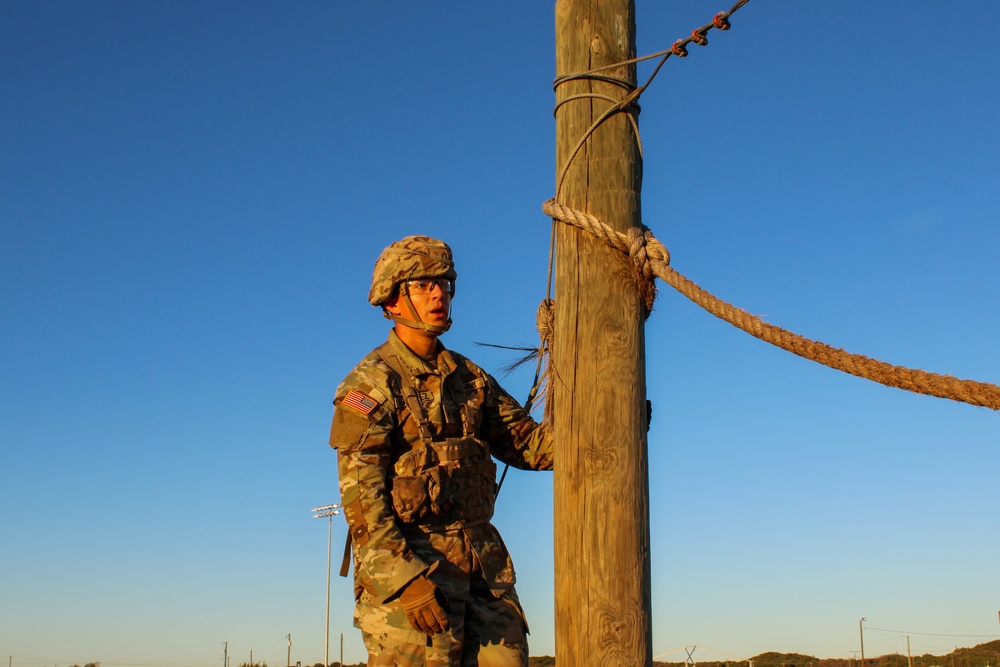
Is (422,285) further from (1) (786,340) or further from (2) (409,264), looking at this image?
(1) (786,340)

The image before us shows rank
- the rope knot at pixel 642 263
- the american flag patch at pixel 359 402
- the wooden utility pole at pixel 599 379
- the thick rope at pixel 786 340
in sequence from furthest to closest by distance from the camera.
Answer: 1. the american flag patch at pixel 359 402
2. the rope knot at pixel 642 263
3. the wooden utility pole at pixel 599 379
4. the thick rope at pixel 786 340

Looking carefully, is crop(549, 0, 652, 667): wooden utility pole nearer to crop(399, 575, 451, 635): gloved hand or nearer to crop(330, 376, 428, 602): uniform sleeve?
crop(399, 575, 451, 635): gloved hand

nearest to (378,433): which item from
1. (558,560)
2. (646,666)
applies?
(558,560)

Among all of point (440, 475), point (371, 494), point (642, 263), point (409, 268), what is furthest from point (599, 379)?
point (409, 268)

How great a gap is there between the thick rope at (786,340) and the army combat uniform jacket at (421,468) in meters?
1.12

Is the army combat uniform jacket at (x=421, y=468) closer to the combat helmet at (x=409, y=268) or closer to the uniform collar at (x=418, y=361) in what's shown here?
the uniform collar at (x=418, y=361)

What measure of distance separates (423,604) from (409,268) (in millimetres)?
1554

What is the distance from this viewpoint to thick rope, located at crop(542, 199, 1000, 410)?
299 centimetres

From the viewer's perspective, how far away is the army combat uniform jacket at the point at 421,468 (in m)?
4.67

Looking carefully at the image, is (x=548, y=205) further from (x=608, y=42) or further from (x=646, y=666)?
(x=646, y=666)

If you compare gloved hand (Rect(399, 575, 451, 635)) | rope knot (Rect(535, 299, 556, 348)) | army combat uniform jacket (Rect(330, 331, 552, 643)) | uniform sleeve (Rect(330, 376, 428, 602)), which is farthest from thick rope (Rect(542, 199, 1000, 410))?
Answer: gloved hand (Rect(399, 575, 451, 635))

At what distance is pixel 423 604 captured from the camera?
4547mm

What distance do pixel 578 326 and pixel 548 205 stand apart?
1.80 ft

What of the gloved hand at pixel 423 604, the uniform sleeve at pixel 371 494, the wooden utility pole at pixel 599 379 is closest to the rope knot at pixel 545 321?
the wooden utility pole at pixel 599 379
